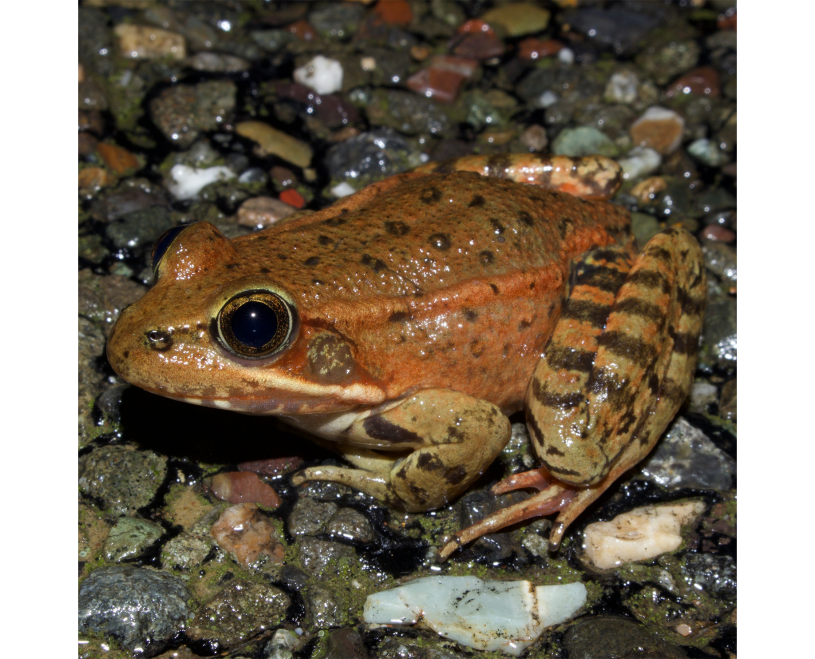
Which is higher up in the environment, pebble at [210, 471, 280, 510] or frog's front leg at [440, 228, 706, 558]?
frog's front leg at [440, 228, 706, 558]

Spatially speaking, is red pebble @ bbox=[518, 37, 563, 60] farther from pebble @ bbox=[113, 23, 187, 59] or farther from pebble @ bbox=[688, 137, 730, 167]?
pebble @ bbox=[113, 23, 187, 59]

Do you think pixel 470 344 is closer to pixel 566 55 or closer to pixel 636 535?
pixel 636 535

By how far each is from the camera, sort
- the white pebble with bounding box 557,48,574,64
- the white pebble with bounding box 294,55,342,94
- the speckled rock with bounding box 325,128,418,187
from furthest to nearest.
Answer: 1. the white pebble with bounding box 557,48,574,64
2. the white pebble with bounding box 294,55,342,94
3. the speckled rock with bounding box 325,128,418,187

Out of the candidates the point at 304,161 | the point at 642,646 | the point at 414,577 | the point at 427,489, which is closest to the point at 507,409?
the point at 427,489

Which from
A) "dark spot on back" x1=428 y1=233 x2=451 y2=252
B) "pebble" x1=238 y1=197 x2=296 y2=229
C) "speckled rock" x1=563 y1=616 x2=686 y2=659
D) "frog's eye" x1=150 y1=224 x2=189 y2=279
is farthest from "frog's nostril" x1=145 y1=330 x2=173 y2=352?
"speckled rock" x1=563 y1=616 x2=686 y2=659

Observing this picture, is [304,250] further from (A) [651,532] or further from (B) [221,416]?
(A) [651,532]

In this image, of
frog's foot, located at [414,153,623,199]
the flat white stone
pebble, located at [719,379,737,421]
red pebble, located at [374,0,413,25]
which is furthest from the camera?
red pebble, located at [374,0,413,25]
